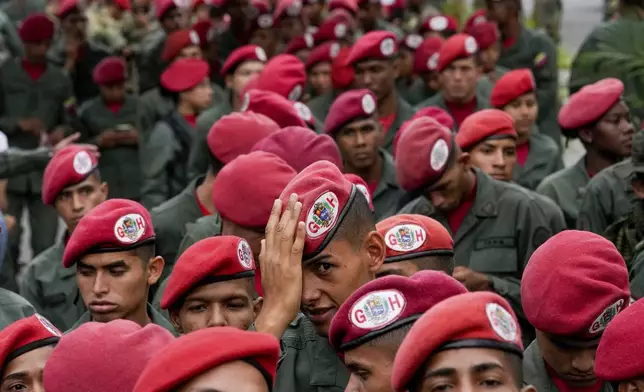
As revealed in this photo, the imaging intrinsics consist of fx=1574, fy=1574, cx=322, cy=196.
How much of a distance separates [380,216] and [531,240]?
1229 mm

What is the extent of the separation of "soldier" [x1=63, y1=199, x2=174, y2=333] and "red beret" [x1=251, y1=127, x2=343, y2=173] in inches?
37.3

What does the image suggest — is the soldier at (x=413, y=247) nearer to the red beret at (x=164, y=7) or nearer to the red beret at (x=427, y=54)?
the red beret at (x=427, y=54)

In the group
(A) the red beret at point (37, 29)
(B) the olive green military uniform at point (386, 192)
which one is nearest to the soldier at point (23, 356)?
(B) the olive green military uniform at point (386, 192)

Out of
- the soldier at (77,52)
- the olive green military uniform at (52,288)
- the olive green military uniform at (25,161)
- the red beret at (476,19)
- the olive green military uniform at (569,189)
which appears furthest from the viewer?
the soldier at (77,52)

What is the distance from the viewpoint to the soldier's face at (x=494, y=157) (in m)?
9.16

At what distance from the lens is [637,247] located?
7.24 m

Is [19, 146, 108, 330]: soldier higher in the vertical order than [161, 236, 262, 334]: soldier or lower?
lower

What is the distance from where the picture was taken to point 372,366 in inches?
190

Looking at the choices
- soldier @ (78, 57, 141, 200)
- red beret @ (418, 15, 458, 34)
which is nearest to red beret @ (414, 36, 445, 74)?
red beret @ (418, 15, 458, 34)

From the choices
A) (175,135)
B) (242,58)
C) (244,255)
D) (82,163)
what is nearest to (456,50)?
(242,58)

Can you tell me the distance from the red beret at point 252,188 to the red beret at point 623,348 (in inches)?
81.7

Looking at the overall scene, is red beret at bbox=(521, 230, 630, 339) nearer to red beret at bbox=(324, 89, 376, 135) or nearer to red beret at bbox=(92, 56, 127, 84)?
red beret at bbox=(324, 89, 376, 135)

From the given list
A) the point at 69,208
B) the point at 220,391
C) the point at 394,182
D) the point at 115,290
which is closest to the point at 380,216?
the point at 394,182

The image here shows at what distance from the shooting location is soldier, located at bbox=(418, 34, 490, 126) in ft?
39.8
